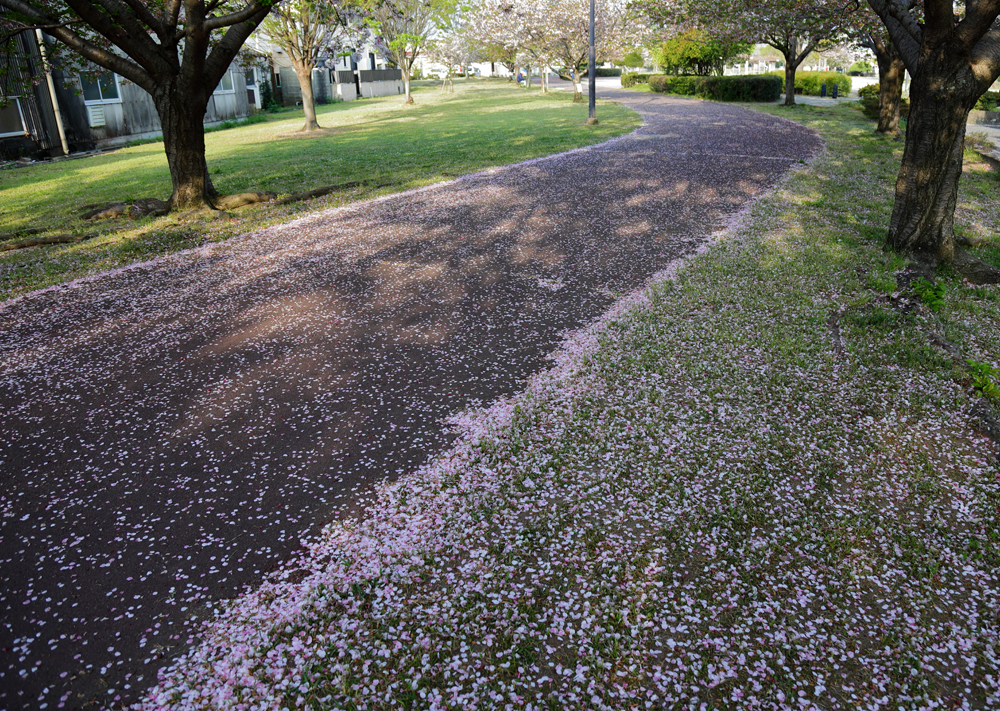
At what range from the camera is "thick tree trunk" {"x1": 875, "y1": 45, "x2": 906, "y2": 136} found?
19531 mm

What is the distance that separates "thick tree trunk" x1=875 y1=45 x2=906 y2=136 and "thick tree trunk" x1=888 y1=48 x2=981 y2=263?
48.6ft

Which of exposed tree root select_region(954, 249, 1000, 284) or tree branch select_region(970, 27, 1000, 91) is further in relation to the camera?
exposed tree root select_region(954, 249, 1000, 284)

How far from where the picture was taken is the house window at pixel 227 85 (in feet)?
109

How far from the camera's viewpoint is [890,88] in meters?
20.1

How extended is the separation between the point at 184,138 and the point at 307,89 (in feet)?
54.3

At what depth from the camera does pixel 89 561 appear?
11.2 ft

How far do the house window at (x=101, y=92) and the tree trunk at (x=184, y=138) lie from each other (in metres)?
16.4

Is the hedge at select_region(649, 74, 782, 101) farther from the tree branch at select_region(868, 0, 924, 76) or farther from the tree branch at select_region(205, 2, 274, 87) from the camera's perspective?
the tree branch at select_region(205, 2, 274, 87)

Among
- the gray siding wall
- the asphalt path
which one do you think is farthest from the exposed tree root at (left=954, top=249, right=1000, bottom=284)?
the gray siding wall

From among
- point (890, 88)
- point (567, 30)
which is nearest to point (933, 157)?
point (890, 88)

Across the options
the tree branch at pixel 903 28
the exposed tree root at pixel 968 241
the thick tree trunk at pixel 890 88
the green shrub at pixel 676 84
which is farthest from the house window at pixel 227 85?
the exposed tree root at pixel 968 241

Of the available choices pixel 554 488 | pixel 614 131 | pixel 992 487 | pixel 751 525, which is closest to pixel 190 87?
pixel 554 488

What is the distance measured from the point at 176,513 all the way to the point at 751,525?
10.7 feet

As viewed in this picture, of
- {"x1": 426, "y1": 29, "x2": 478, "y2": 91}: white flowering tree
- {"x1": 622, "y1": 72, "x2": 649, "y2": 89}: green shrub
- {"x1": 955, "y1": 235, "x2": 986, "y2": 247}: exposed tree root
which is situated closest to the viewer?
{"x1": 955, "y1": 235, "x2": 986, "y2": 247}: exposed tree root
